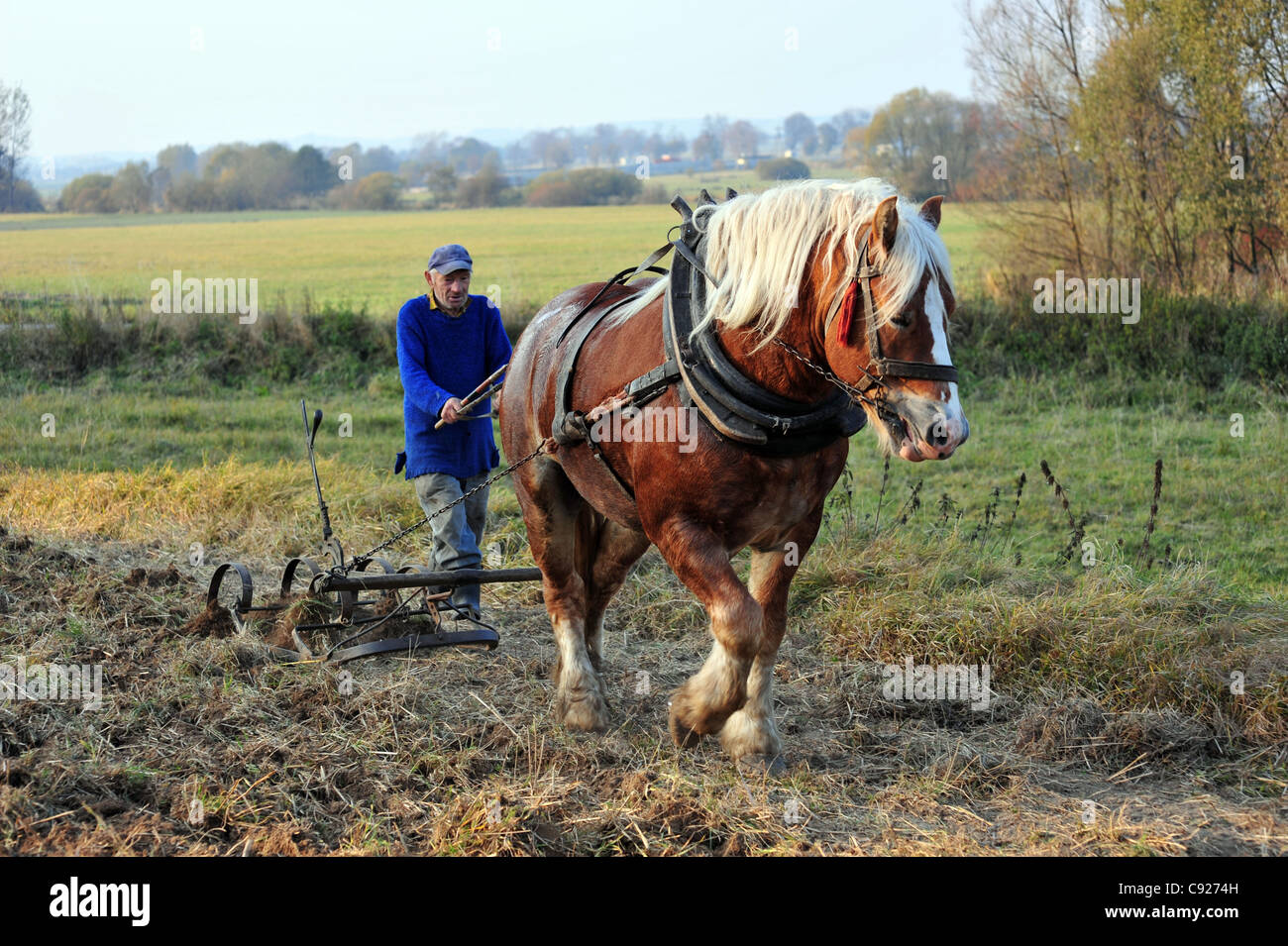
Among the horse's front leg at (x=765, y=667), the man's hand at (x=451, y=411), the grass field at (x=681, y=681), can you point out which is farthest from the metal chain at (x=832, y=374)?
the man's hand at (x=451, y=411)

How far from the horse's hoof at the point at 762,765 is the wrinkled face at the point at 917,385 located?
141 centimetres

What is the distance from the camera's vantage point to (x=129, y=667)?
5.08 m

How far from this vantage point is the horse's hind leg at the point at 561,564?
476 cm

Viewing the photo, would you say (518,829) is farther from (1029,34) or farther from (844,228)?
(1029,34)

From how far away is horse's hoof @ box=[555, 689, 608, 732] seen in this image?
465 centimetres

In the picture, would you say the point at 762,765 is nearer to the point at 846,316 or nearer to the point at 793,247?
the point at 846,316

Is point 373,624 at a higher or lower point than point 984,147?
lower

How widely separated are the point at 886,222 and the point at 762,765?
201 centimetres

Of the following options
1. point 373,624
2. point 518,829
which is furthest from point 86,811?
point 373,624

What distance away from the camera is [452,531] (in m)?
5.59

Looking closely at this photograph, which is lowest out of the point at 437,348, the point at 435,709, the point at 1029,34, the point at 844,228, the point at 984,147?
the point at 435,709

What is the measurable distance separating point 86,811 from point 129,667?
1535 millimetres

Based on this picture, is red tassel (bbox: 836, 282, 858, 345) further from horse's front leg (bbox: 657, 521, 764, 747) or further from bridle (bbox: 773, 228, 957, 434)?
horse's front leg (bbox: 657, 521, 764, 747)

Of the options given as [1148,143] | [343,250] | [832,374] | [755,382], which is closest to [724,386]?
[755,382]
